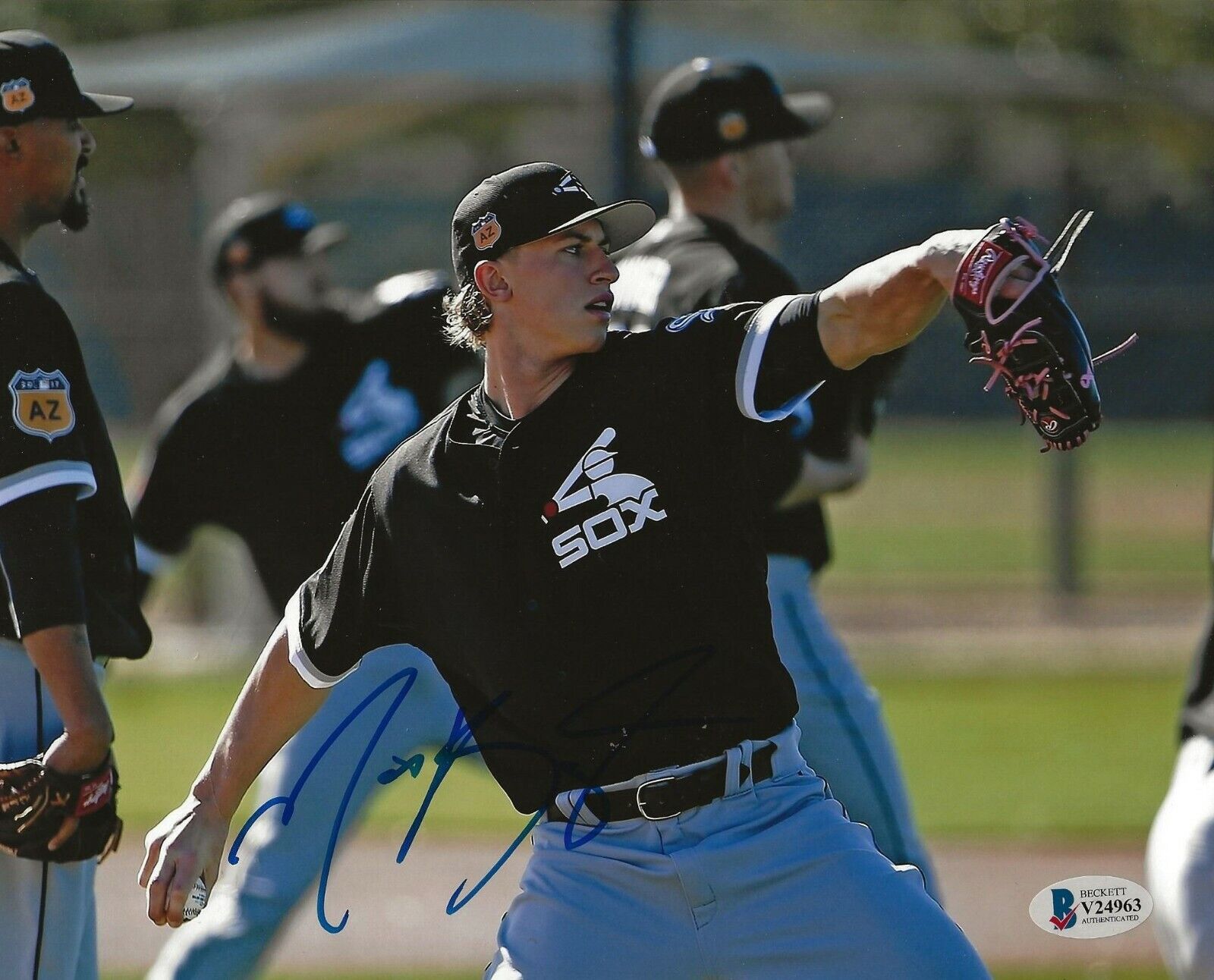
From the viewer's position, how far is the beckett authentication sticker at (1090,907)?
11.3ft

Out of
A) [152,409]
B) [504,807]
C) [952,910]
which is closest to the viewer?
[952,910]

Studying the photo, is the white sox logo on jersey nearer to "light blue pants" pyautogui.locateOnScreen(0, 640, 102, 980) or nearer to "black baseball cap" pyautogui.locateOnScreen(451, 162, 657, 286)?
"black baseball cap" pyautogui.locateOnScreen(451, 162, 657, 286)

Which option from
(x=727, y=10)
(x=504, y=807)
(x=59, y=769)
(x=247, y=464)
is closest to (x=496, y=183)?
(x=59, y=769)

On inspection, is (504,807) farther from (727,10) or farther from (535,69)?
(727,10)

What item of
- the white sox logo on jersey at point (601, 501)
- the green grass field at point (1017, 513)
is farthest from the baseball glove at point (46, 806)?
the green grass field at point (1017, 513)

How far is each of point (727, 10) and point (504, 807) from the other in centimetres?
433

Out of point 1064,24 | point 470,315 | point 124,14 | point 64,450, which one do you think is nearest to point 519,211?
point 470,315

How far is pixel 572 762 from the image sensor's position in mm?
2750

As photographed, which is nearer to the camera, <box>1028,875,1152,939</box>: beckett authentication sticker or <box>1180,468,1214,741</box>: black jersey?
<box>1180,468,1214,741</box>: black jersey

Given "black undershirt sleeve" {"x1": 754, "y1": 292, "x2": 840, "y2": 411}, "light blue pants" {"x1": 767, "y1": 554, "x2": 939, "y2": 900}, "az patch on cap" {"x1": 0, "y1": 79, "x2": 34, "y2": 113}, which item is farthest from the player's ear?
"light blue pants" {"x1": 767, "y1": 554, "x2": 939, "y2": 900}

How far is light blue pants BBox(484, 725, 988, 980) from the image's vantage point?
2.56 meters

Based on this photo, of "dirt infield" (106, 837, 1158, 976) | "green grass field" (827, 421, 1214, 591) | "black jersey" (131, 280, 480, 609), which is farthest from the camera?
"green grass field" (827, 421, 1214, 591)

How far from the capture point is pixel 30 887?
9.93ft

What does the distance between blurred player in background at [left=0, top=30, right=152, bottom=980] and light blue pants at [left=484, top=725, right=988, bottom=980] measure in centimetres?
84
